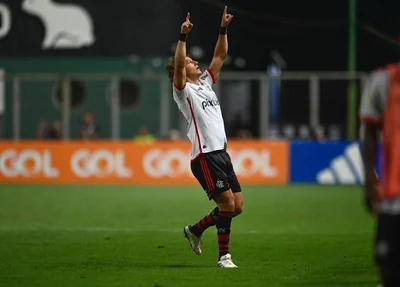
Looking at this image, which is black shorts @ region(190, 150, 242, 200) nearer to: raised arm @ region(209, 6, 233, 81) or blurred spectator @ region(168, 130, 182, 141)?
raised arm @ region(209, 6, 233, 81)

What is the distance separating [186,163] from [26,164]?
4255mm

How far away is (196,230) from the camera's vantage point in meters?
10.9

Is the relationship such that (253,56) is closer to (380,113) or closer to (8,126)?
(8,126)

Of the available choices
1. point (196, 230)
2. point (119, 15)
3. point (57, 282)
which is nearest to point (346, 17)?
point (119, 15)

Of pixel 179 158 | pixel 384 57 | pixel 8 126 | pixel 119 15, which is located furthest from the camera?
pixel 119 15

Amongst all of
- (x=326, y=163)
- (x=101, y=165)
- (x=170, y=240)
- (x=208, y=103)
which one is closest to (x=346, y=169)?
(x=326, y=163)

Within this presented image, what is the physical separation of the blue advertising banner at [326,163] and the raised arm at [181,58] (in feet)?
51.3

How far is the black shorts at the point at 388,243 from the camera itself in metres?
5.75

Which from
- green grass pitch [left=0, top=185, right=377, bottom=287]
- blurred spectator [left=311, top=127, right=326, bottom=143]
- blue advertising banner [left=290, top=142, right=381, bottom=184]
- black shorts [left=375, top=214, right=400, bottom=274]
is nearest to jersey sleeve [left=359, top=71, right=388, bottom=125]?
black shorts [left=375, top=214, right=400, bottom=274]

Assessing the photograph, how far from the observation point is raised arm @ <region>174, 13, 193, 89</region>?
9922mm

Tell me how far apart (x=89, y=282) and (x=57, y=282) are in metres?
0.29

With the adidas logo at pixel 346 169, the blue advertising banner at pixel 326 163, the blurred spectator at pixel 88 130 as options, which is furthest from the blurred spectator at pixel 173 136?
the adidas logo at pixel 346 169

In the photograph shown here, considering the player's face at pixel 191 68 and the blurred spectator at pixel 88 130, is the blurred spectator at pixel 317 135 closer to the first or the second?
the blurred spectator at pixel 88 130

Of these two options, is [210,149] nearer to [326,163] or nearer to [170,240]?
[170,240]
